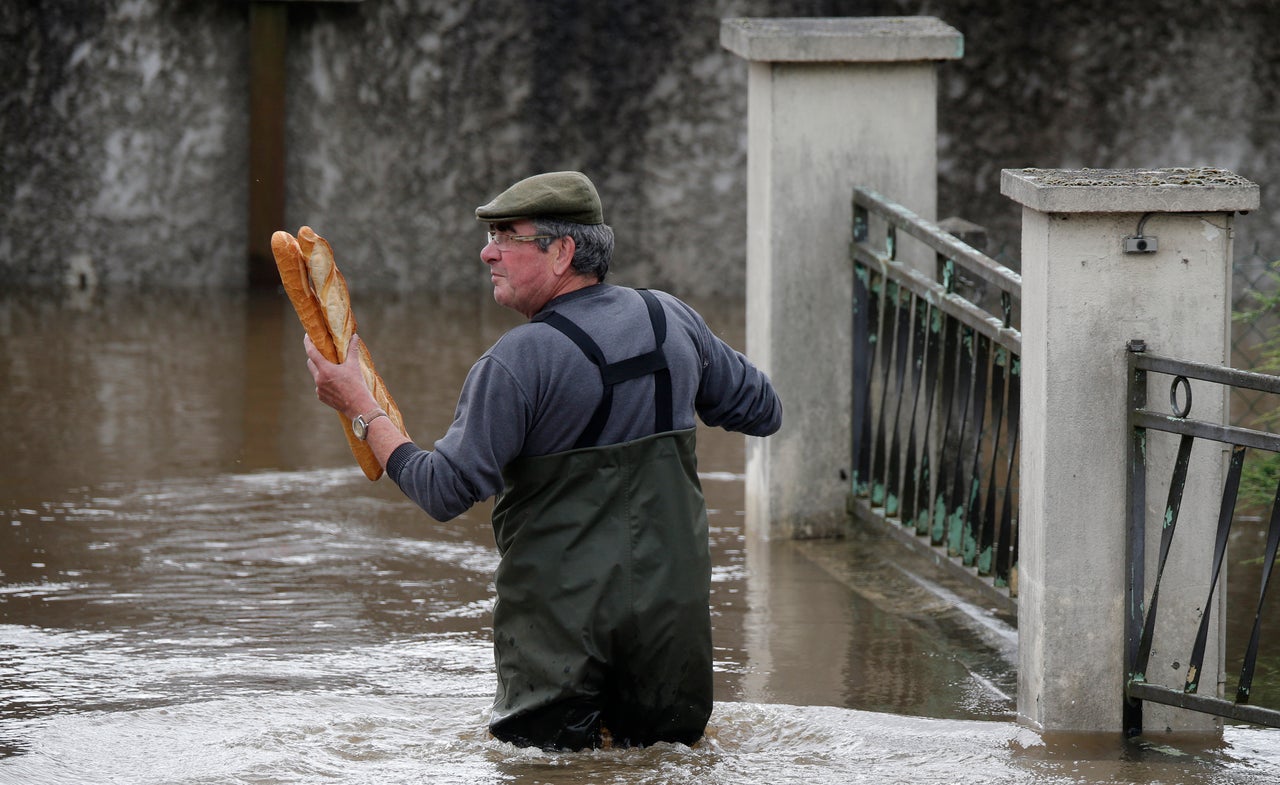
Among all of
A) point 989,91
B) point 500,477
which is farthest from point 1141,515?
point 989,91

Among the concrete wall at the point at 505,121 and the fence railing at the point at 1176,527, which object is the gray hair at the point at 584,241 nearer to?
the fence railing at the point at 1176,527

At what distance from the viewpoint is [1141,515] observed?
4.75 m

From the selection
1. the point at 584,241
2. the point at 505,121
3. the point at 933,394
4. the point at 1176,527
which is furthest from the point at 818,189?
the point at 505,121

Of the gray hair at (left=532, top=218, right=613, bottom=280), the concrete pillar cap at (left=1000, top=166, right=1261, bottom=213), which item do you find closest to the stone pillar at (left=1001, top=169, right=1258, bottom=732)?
the concrete pillar cap at (left=1000, top=166, right=1261, bottom=213)

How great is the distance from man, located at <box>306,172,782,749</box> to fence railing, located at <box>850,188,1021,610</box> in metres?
1.37

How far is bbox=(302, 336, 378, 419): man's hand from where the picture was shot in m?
4.35

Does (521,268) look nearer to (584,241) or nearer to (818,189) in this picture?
(584,241)

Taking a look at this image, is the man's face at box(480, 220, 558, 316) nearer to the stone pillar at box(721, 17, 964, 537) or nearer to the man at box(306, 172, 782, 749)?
the man at box(306, 172, 782, 749)

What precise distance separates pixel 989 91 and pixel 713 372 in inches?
311

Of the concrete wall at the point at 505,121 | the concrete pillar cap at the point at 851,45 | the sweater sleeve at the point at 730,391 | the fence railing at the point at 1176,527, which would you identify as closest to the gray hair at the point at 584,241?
the sweater sleeve at the point at 730,391

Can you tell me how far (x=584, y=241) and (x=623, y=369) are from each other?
32 centimetres

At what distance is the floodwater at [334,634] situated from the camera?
181 inches

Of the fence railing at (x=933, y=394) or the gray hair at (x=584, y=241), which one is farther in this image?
the fence railing at (x=933, y=394)

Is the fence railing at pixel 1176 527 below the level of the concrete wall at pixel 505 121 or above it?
below
